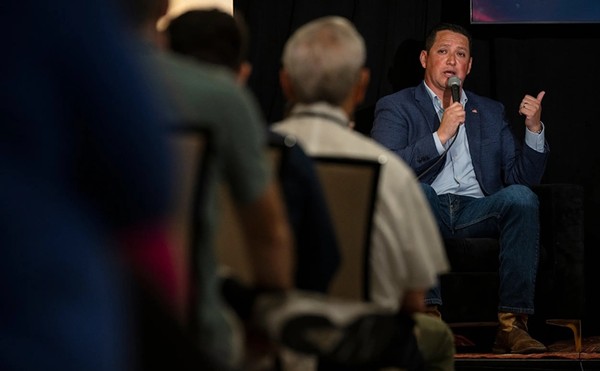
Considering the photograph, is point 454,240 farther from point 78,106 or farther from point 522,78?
point 78,106

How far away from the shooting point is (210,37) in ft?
5.34

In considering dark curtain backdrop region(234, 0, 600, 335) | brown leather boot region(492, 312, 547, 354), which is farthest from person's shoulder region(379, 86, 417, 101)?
brown leather boot region(492, 312, 547, 354)

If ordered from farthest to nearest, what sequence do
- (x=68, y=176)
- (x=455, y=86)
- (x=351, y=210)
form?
(x=455, y=86)
(x=351, y=210)
(x=68, y=176)

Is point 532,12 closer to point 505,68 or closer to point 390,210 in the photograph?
point 505,68

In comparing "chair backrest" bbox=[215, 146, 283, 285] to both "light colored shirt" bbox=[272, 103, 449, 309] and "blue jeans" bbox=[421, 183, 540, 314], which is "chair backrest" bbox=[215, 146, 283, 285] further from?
"blue jeans" bbox=[421, 183, 540, 314]

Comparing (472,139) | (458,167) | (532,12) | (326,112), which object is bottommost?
(458,167)

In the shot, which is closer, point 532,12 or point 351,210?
point 351,210

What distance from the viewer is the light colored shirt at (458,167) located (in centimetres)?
468

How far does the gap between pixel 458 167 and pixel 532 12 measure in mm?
1006

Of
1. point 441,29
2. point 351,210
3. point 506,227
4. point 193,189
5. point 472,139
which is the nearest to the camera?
point 193,189

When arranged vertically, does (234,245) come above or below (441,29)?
below

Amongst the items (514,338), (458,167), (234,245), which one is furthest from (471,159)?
(234,245)

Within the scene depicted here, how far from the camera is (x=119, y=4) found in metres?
0.60

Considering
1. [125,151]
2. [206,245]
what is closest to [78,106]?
[125,151]
